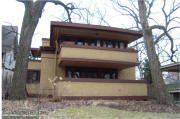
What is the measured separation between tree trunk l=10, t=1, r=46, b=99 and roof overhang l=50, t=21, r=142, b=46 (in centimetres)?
150

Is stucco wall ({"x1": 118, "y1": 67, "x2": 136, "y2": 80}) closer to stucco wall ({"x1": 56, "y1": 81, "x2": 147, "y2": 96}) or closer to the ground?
stucco wall ({"x1": 56, "y1": 81, "x2": 147, "y2": 96})

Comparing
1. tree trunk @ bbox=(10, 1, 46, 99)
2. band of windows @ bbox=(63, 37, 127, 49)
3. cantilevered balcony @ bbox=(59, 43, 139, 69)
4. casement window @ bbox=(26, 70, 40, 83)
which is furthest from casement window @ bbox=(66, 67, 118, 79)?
tree trunk @ bbox=(10, 1, 46, 99)

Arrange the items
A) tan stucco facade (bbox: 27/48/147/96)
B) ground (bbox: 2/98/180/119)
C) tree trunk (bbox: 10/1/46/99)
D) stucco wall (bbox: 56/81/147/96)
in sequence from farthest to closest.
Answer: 1. tan stucco facade (bbox: 27/48/147/96)
2. stucco wall (bbox: 56/81/147/96)
3. tree trunk (bbox: 10/1/46/99)
4. ground (bbox: 2/98/180/119)

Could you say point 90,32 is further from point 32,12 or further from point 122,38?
point 32,12

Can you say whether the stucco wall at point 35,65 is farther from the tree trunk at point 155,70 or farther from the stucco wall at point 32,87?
the tree trunk at point 155,70

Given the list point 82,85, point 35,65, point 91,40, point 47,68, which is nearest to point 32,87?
point 47,68

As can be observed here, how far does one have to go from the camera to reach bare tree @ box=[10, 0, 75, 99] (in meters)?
11.2

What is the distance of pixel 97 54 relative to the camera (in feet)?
44.4

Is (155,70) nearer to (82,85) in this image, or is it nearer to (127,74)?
(82,85)

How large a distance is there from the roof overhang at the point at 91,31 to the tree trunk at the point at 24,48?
4.91 feet

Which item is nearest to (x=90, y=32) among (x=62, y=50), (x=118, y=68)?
(x=62, y=50)

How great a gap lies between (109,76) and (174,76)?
80.1 ft

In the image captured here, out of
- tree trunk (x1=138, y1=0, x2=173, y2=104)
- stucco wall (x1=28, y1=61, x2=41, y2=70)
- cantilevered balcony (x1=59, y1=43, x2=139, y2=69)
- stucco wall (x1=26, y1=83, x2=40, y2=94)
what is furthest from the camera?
stucco wall (x1=28, y1=61, x2=41, y2=70)

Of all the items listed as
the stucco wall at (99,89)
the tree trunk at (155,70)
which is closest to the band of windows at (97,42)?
the stucco wall at (99,89)
